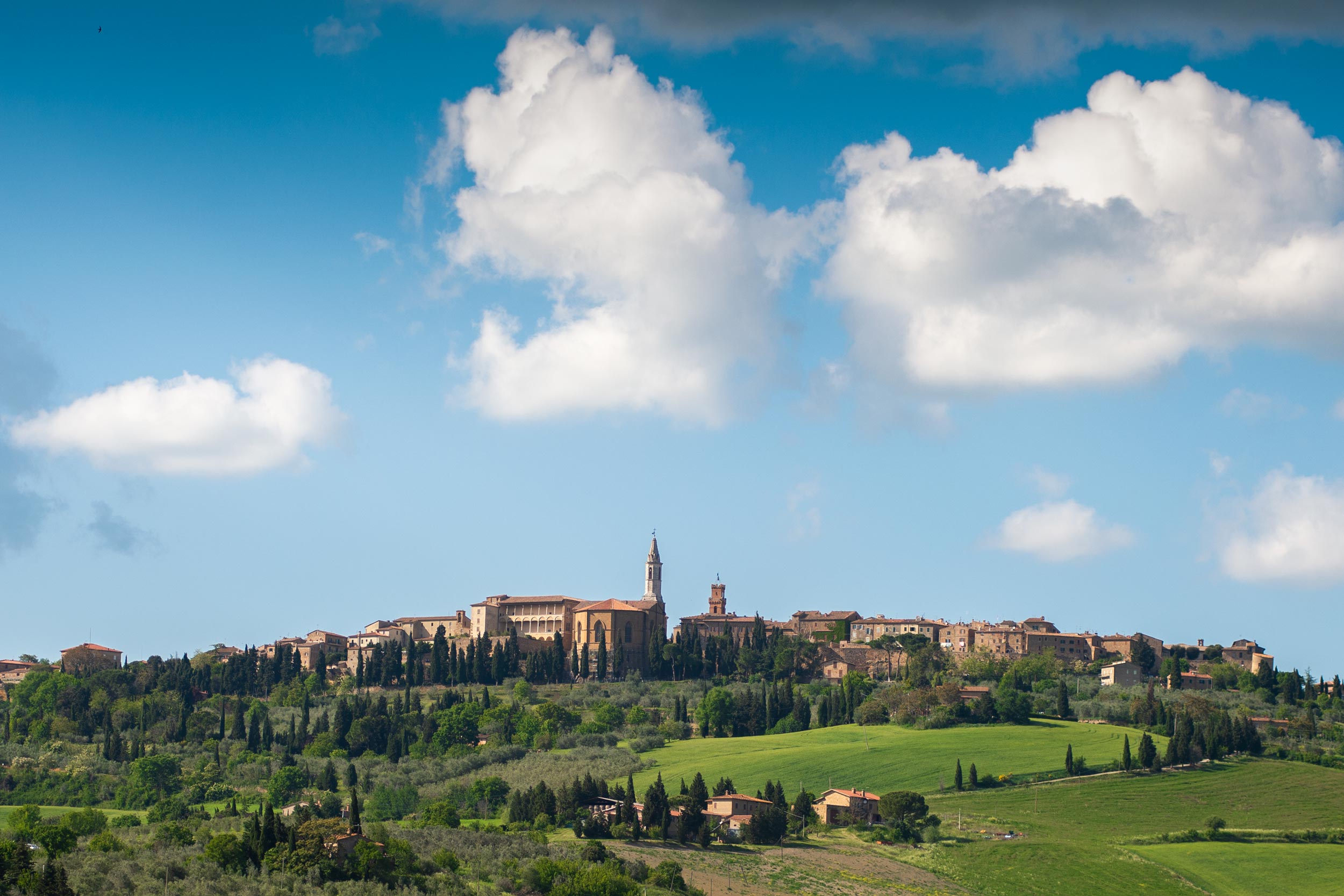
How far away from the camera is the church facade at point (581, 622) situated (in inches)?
6324

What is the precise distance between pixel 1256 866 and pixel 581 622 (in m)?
91.4

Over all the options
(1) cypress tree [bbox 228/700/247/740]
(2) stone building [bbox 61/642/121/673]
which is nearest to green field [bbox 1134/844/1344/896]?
(1) cypress tree [bbox 228/700/247/740]

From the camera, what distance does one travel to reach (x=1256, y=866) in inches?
3263

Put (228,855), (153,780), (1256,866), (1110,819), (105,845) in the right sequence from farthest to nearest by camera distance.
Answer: (153,780)
(1110,819)
(1256,866)
(105,845)
(228,855)

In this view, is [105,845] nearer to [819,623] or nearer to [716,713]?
[716,713]

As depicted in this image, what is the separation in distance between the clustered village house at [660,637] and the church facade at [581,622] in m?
0.13

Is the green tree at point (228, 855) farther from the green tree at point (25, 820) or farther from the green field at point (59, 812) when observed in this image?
the green field at point (59, 812)

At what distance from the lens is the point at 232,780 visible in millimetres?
109375

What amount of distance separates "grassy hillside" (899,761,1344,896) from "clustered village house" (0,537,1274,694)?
4441 centimetres

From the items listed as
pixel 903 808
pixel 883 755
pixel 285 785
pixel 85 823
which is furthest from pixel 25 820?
pixel 883 755

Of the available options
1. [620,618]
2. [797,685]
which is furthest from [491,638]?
[797,685]

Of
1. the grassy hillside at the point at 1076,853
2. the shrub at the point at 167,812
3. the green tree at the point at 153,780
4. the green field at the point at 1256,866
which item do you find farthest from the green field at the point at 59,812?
the green field at the point at 1256,866

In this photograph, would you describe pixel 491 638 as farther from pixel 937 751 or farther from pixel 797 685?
pixel 937 751

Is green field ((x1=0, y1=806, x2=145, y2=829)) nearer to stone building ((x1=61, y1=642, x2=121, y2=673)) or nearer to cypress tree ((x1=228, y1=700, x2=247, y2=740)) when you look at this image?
cypress tree ((x1=228, y1=700, x2=247, y2=740))
